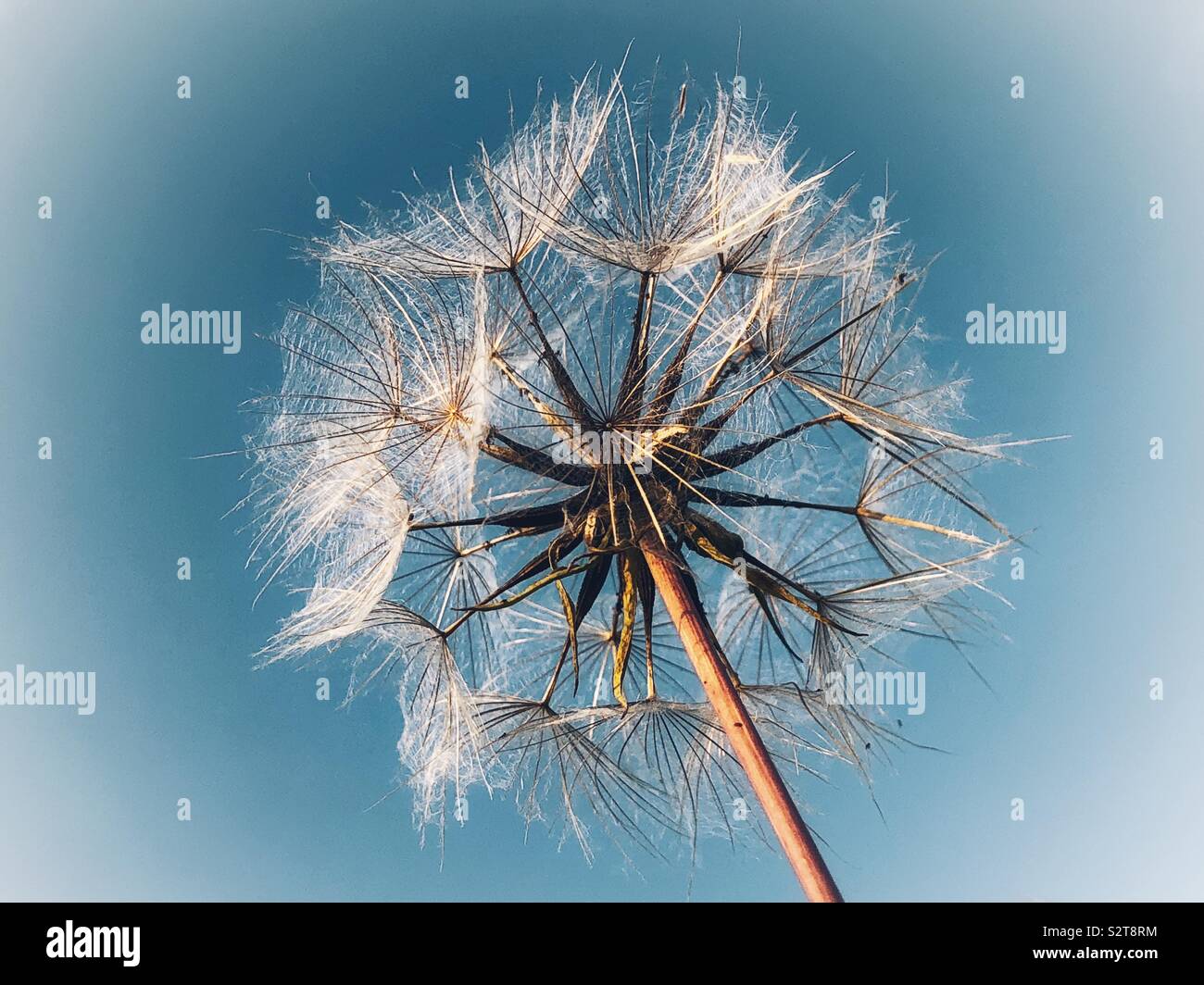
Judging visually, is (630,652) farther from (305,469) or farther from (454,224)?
(454,224)
